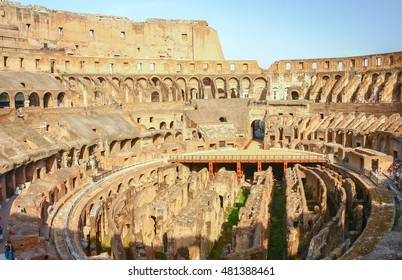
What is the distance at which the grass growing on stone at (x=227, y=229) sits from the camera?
18656 mm

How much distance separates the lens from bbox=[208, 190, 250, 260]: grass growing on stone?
734 inches

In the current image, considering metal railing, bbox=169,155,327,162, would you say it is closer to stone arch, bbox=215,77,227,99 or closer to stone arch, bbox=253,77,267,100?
stone arch, bbox=215,77,227,99

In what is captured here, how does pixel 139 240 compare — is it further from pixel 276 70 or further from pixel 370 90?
pixel 276 70

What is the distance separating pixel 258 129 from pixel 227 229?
27027mm

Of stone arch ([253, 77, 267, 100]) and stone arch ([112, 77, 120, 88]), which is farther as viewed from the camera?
stone arch ([253, 77, 267, 100])

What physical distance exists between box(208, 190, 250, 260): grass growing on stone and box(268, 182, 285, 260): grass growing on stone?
203 cm

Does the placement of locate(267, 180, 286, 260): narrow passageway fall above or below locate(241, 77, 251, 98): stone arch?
below

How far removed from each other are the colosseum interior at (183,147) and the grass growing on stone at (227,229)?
116 millimetres

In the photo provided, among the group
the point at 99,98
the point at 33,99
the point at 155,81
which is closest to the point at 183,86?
the point at 155,81

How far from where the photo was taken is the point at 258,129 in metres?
47.8

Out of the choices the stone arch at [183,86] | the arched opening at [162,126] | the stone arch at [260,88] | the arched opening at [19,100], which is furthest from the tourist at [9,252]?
the stone arch at [260,88]

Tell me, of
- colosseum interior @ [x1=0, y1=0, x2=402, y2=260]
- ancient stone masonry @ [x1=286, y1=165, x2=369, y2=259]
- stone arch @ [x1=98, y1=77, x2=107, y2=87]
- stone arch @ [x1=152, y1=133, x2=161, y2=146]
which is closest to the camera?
ancient stone masonry @ [x1=286, y1=165, x2=369, y2=259]

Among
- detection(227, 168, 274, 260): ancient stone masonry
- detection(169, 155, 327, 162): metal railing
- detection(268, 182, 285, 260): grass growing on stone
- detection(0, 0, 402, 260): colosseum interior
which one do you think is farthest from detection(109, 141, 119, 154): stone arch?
detection(227, 168, 274, 260): ancient stone masonry

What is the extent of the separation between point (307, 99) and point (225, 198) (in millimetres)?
24502
